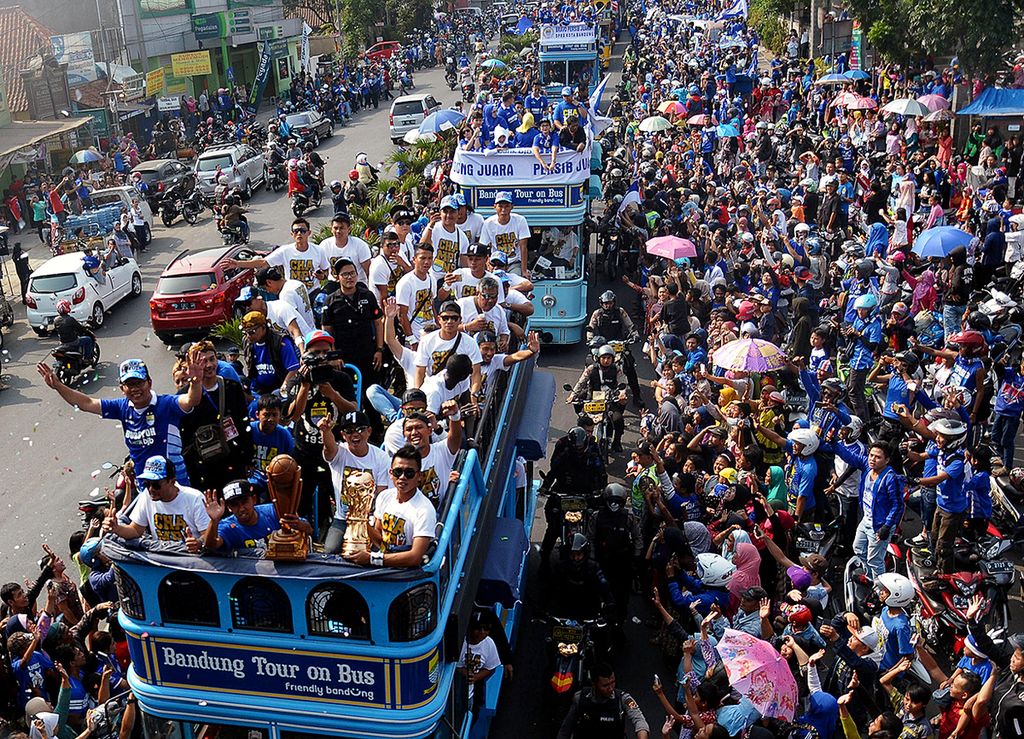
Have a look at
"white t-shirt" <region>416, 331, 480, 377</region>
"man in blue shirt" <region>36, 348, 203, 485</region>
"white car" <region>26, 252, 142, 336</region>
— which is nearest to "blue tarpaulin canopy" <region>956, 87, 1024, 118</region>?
"white t-shirt" <region>416, 331, 480, 377</region>

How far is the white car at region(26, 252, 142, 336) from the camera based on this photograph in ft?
65.7

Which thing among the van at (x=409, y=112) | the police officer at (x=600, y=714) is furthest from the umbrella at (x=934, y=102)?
the police officer at (x=600, y=714)

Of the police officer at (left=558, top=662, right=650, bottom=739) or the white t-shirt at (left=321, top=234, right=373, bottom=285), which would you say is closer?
the police officer at (left=558, top=662, right=650, bottom=739)

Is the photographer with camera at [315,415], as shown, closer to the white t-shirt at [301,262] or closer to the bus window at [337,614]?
the bus window at [337,614]

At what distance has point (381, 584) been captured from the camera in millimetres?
5832

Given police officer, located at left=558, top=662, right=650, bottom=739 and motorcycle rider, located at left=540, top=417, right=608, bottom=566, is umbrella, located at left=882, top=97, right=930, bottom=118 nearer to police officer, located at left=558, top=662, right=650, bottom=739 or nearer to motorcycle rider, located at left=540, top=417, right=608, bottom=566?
motorcycle rider, located at left=540, top=417, right=608, bottom=566

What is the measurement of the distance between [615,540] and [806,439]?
7.05ft

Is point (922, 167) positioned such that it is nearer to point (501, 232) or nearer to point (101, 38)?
point (501, 232)

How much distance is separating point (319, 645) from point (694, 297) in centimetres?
1005

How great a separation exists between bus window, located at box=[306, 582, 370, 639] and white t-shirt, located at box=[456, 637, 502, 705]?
1850 millimetres

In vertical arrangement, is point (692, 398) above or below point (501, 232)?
below

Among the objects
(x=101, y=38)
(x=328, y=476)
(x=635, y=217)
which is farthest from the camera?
(x=101, y=38)

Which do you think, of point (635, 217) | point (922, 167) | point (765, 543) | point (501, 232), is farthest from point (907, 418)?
point (922, 167)

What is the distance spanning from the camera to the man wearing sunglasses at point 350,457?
22.3ft
